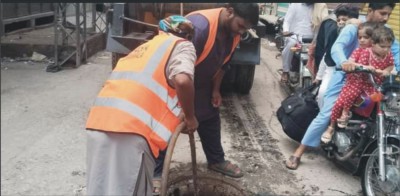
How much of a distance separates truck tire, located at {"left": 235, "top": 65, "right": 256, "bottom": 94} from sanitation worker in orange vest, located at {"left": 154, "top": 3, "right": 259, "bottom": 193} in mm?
2489

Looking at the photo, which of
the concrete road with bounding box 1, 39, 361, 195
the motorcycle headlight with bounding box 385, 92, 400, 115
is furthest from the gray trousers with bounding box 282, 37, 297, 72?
the motorcycle headlight with bounding box 385, 92, 400, 115

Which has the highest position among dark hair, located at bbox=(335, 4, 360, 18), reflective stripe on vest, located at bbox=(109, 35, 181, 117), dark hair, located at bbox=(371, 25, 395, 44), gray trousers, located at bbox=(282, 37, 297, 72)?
dark hair, located at bbox=(335, 4, 360, 18)

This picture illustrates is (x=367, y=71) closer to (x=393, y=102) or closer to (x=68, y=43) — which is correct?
(x=393, y=102)

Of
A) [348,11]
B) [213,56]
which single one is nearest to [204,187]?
[213,56]

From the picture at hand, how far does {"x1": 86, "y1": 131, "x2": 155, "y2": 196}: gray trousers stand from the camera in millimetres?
1931

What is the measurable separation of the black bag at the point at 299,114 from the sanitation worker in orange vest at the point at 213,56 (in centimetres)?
81

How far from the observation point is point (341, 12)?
4.41 meters

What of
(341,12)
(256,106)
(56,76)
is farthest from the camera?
(56,76)

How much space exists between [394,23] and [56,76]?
598 centimetres

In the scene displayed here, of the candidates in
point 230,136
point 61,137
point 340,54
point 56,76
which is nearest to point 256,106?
point 230,136

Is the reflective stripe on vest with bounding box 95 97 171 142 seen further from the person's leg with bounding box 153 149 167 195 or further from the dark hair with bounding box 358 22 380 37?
the dark hair with bounding box 358 22 380 37

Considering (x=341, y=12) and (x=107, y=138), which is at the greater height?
(x=341, y=12)

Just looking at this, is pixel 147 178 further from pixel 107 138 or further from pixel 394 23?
pixel 394 23

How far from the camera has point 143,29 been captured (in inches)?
201
